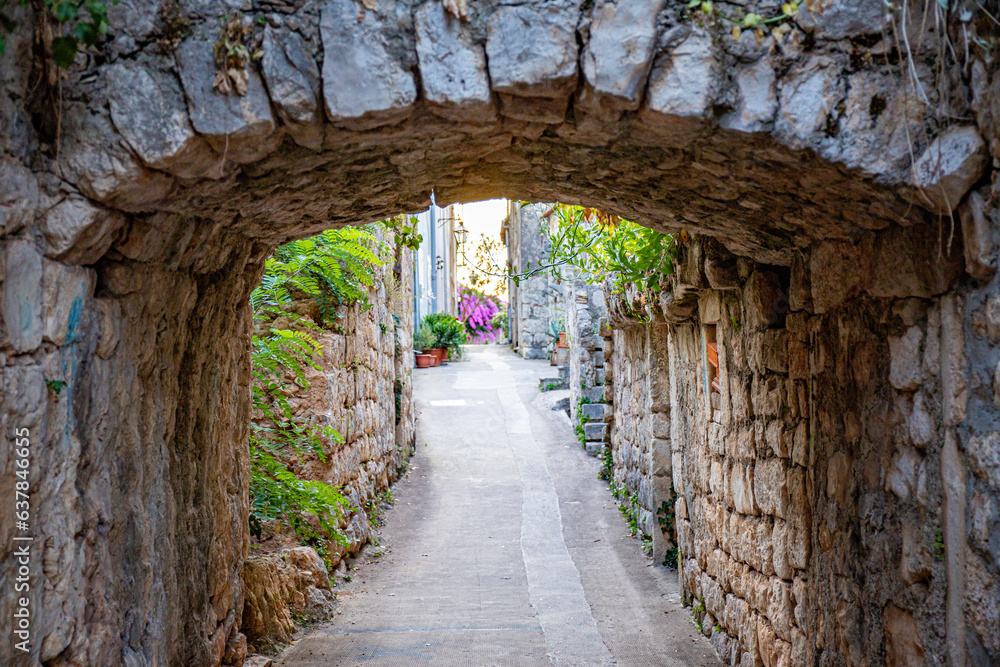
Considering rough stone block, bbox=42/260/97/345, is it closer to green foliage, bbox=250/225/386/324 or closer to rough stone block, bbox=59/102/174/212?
rough stone block, bbox=59/102/174/212

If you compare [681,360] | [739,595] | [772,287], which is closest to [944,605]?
[772,287]

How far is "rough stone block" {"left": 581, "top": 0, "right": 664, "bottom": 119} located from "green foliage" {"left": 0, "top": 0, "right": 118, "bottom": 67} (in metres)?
1.25

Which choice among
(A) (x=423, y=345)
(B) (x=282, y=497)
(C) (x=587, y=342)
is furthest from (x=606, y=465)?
(A) (x=423, y=345)

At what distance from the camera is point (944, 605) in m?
2.25

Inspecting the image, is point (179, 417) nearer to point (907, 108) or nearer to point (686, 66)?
point (686, 66)

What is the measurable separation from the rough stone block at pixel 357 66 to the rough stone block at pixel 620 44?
0.50 m

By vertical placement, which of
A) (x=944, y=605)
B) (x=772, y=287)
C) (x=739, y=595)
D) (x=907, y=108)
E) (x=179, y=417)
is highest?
(x=907, y=108)

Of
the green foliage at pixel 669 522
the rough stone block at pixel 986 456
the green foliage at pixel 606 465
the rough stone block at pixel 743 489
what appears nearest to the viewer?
the rough stone block at pixel 986 456

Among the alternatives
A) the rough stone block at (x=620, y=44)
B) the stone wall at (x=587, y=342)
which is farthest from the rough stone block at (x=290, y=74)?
the stone wall at (x=587, y=342)

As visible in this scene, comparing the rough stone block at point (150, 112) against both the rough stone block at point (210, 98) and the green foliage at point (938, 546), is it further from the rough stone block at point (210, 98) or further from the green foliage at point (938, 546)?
the green foliage at point (938, 546)

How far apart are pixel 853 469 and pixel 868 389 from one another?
0.32 m

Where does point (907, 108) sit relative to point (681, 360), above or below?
above

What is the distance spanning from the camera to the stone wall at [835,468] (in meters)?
2.13

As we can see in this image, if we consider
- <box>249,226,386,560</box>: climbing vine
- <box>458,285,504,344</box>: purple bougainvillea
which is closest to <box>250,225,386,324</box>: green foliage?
<box>249,226,386,560</box>: climbing vine
